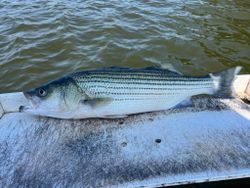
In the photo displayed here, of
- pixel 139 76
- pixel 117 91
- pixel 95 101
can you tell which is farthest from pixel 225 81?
pixel 95 101

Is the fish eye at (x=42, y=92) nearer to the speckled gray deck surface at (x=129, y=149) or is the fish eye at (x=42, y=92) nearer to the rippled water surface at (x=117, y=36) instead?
the speckled gray deck surface at (x=129, y=149)

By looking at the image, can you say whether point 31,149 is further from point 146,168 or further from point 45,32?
point 45,32

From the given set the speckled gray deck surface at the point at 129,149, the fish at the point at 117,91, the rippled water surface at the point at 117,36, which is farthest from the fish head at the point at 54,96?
the rippled water surface at the point at 117,36

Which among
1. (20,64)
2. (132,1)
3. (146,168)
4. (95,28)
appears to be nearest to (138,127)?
(146,168)

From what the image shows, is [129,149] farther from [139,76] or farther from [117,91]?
[139,76]

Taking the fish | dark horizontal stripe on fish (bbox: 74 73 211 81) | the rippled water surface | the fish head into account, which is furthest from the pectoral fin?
the rippled water surface
